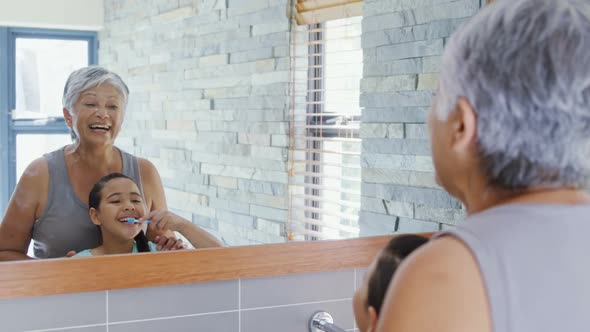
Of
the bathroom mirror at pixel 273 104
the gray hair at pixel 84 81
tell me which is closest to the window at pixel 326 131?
the bathroom mirror at pixel 273 104

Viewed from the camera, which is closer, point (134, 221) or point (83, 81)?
point (83, 81)

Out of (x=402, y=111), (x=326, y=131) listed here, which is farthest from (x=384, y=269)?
(x=402, y=111)

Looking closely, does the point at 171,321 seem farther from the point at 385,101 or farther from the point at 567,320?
the point at 567,320

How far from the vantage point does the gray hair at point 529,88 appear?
604 mm

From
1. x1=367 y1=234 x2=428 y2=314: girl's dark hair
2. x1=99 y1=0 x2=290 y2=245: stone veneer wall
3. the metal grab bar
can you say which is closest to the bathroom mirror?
x1=99 y1=0 x2=290 y2=245: stone veneer wall

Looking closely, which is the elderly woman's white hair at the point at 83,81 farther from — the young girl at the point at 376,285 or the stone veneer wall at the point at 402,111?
the young girl at the point at 376,285

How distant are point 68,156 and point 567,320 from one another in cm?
104

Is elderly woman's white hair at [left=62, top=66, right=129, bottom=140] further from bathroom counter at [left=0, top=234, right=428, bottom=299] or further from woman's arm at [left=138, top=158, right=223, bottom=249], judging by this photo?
bathroom counter at [left=0, top=234, right=428, bottom=299]

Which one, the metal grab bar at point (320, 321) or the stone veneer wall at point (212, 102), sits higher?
the stone veneer wall at point (212, 102)

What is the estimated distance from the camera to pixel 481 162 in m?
0.64

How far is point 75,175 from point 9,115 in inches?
6.9

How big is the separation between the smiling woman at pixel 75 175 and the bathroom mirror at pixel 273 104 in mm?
26

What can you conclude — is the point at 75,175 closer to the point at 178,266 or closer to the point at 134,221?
the point at 134,221

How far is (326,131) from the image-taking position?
1.67 metres
